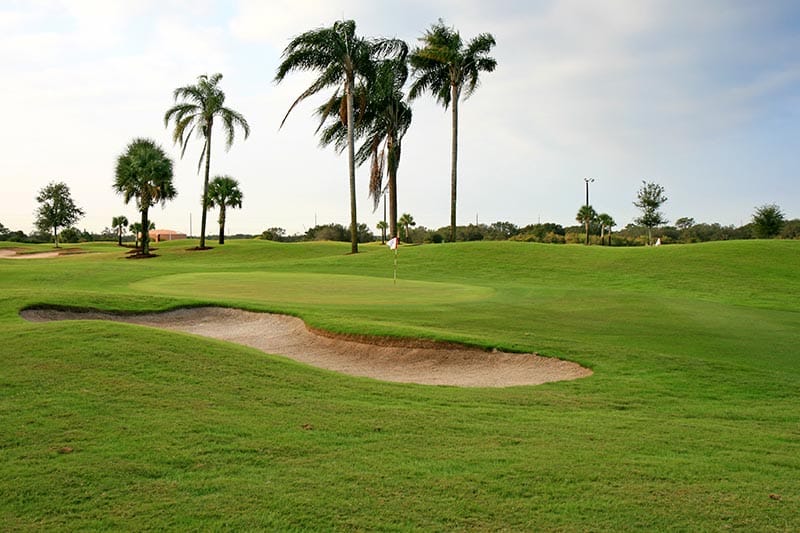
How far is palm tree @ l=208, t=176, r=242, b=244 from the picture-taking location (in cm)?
6097

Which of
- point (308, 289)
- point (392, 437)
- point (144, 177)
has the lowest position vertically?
point (392, 437)

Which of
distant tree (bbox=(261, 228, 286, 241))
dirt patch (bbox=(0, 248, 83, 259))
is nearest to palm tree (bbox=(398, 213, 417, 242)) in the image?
distant tree (bbox=(261, 228, 286, 241))

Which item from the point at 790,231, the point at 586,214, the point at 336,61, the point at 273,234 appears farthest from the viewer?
the point at 273,234

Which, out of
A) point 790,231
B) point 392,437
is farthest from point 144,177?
point 790,231

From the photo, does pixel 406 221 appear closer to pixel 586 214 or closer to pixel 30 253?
pixel 586 214

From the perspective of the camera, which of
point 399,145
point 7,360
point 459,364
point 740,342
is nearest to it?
point 7,360

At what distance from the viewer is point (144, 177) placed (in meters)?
51.2

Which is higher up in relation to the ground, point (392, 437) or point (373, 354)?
point (392, 437)

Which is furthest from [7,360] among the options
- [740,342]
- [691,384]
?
[740,342]

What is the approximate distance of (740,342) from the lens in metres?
13.8

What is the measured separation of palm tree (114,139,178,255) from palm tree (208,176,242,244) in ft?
27.2

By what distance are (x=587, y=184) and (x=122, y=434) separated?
235 ft

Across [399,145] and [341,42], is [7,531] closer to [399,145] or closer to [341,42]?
[341,42]

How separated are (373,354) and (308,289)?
9.81 metres
